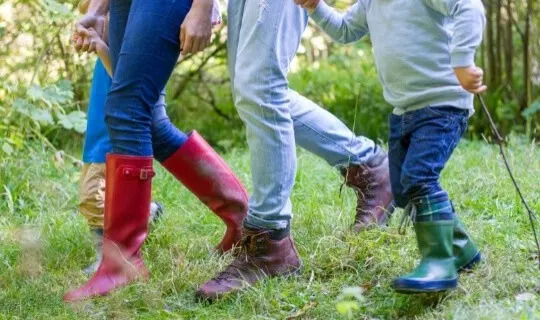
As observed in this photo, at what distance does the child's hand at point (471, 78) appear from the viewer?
8.25 feet

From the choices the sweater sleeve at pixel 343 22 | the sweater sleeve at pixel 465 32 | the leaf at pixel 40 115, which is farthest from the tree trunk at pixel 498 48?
the sweater sleeve at pixel 465 32

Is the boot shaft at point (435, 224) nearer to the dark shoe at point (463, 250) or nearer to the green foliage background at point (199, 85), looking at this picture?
the dark shoe at point (463, 250)

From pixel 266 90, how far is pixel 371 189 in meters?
0.81

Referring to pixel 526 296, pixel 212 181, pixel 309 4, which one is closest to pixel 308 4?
pixel 309 4

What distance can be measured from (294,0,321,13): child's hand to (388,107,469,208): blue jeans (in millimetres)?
468

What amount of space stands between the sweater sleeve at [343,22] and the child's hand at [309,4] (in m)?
0.03

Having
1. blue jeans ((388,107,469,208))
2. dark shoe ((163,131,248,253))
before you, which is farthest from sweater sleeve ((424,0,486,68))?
dark shoe ((163,131,248,253))

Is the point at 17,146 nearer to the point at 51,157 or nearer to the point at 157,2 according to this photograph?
the point at 51,157

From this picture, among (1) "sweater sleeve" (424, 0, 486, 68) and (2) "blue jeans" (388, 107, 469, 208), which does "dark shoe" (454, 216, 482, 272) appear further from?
(1) "sweater sleeve" (424, 0, 486, 68)

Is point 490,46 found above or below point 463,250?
below

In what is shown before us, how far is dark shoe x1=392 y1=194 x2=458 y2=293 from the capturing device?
265 centimetres

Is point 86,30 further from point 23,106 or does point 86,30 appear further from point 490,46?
point 490,46

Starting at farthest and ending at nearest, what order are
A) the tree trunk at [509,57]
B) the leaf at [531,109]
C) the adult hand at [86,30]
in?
1. the tree trunk at [509,57]
2. the leaf at [531,109]
3. the adult hand at [86,30]

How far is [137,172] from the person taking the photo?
9.93 feet
